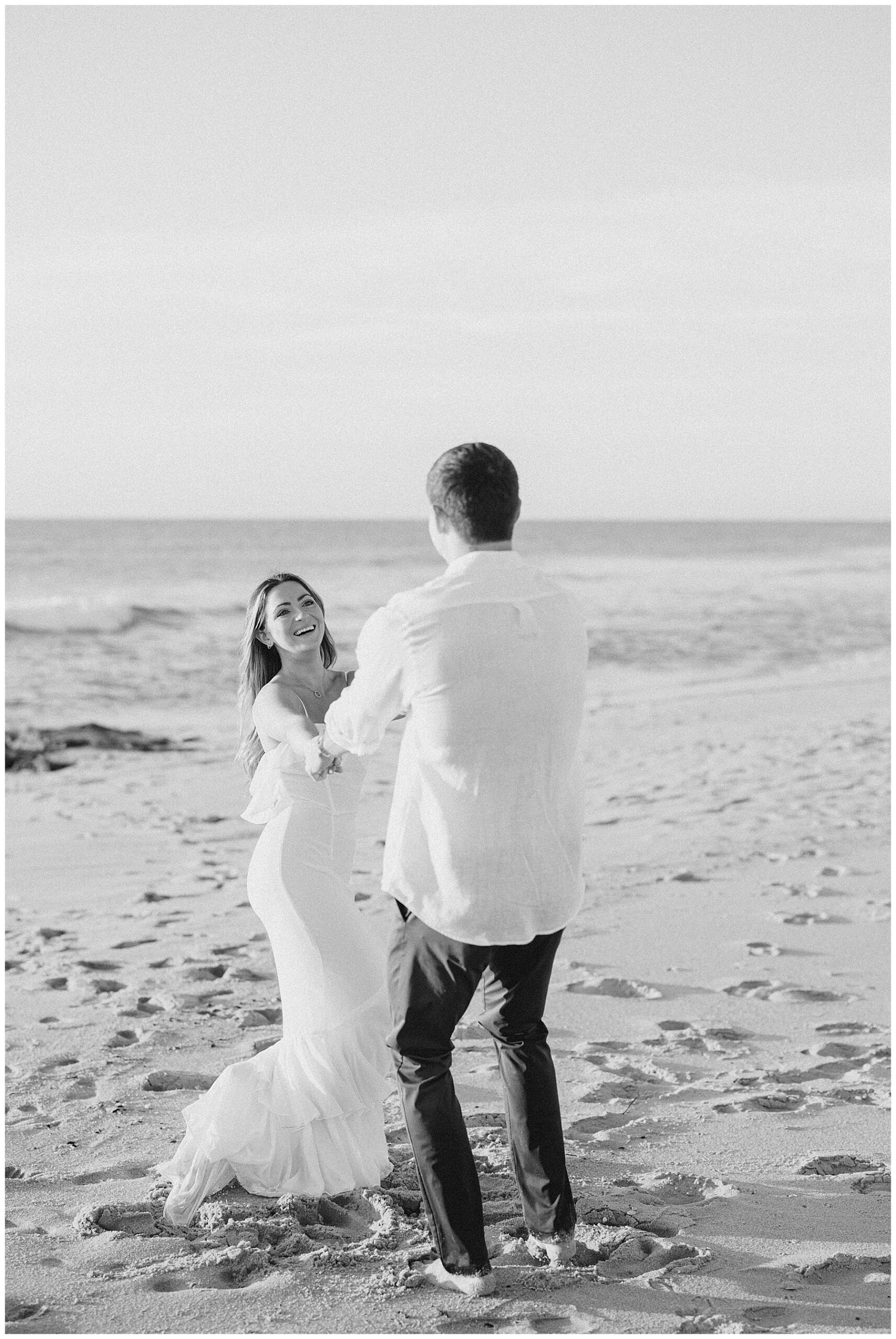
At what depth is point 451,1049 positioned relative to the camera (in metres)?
2.86

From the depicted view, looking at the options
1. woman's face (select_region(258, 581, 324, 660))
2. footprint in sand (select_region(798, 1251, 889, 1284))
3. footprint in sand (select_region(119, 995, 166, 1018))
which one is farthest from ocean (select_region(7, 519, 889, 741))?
footprint in sand (select_region(119, 995, 166, 1018))

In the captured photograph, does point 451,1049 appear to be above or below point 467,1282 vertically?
above

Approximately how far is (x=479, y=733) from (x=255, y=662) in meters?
1.09

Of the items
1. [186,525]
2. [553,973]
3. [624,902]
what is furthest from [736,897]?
[186,525]

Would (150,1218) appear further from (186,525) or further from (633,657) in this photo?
(186,525)

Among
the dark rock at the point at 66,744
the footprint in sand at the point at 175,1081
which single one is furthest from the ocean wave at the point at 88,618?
the footprint in sand at the point at 175,1081

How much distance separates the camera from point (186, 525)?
7650 centimetres

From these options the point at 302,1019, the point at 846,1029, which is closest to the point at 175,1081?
the point at 302,1019

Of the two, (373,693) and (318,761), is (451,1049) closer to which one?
(318,761)

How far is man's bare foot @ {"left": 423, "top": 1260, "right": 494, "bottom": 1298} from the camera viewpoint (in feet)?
9.39

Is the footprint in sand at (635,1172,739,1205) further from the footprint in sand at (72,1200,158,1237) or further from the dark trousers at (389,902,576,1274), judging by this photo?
the footprint in sand at (72,1200,158,1237)

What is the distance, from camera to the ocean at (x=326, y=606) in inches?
598

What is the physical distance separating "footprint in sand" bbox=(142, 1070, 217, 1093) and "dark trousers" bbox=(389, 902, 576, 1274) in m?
1.42

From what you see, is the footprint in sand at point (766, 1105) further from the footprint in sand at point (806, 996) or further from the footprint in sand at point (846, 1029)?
the footprint in sand at point (806, 996)
